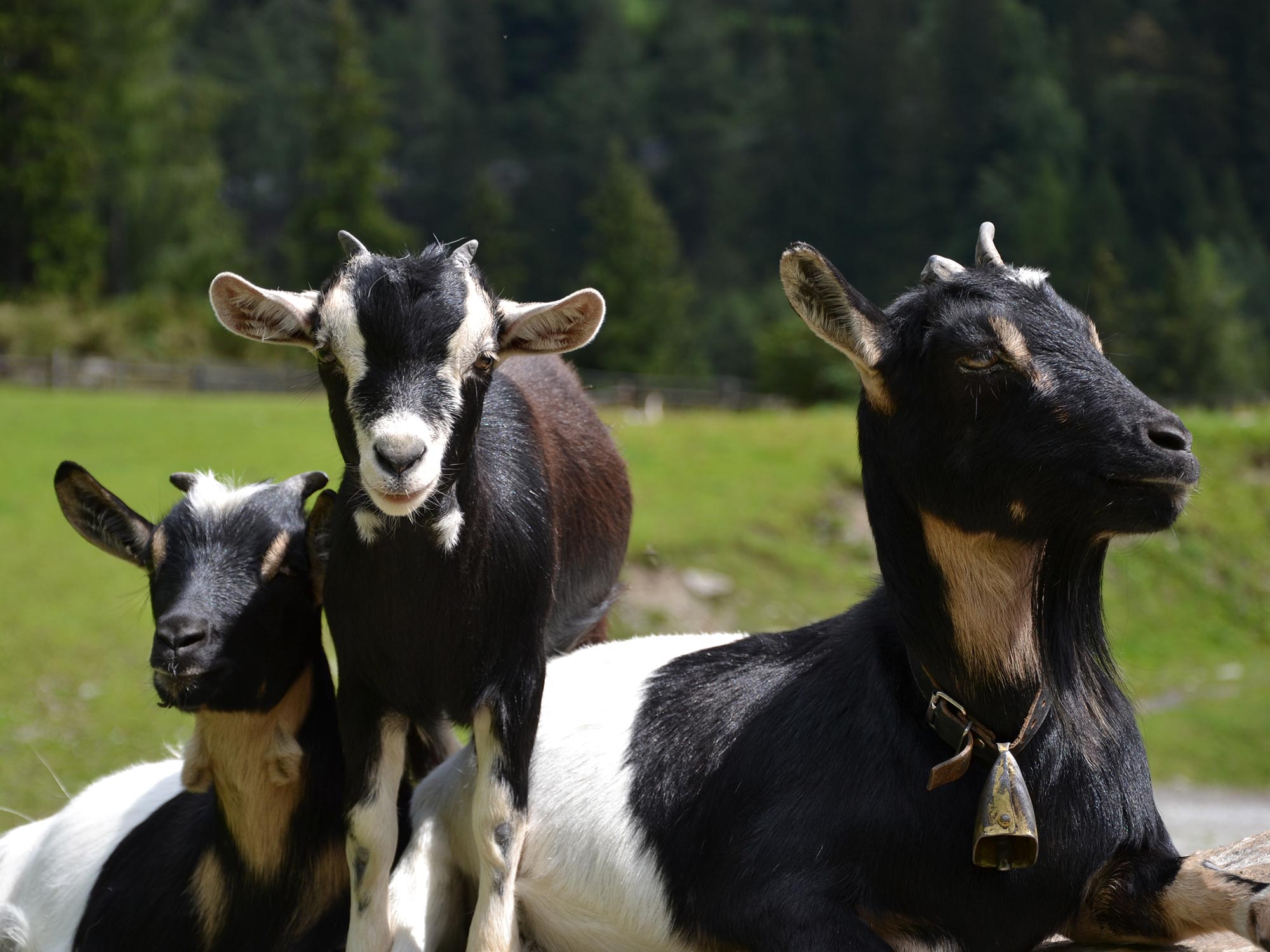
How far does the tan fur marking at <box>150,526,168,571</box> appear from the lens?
4473 millimetres

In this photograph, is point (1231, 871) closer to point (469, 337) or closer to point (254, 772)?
point (469, 337)

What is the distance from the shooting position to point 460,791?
4.44m

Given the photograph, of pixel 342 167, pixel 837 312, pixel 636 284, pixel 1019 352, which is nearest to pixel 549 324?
pixel 837 312

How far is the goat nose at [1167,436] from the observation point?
3469 millimetres

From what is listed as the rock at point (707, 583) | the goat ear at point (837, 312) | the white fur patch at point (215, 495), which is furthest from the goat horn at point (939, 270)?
the rock at point (707, 583)

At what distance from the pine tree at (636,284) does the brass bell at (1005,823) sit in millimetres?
67281

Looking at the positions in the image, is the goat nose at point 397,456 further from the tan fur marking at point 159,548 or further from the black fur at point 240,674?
the tan fur marking at point 159,548

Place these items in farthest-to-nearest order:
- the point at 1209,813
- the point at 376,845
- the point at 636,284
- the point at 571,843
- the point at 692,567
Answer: the point at 636,284
the point at 692,567
the point at 1209,813
the point at 571,843
the point at 376,845

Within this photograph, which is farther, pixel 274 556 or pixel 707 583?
pixel 707 583

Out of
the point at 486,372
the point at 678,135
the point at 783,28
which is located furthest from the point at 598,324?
the point at 783,28

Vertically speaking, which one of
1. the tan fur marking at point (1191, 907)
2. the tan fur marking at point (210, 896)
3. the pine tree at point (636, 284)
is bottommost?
the pine tree at point (636, 284)

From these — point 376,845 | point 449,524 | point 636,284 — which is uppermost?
point 449,524

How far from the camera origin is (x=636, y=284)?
76562 millimetres

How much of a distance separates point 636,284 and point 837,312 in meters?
73.5
